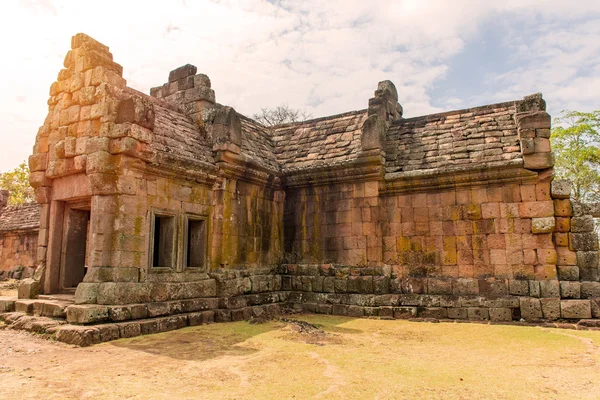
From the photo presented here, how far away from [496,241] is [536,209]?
990mm

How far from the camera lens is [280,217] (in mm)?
11141

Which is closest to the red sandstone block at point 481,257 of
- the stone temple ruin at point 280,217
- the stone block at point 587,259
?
the stone temple ruin at point 280,217

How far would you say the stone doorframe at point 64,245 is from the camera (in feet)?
26.8

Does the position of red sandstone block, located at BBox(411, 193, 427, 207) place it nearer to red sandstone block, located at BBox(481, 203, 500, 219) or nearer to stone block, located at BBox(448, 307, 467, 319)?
red sandstone block, located at BBox(481, 203, 500, 219)

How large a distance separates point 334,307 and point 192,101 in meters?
5.94

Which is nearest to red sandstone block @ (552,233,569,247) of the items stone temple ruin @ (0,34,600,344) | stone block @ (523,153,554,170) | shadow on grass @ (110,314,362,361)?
stone temple ruin @ (0,34,600,344)

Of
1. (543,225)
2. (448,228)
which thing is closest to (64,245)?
(448,228)

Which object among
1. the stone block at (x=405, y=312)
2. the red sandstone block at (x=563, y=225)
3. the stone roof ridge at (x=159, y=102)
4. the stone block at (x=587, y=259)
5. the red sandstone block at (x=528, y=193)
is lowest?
the stone block at (x=405, y=312)

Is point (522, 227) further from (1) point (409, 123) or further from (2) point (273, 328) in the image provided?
(2) point (273, 328)

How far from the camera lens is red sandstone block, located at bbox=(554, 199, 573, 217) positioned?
327 inches

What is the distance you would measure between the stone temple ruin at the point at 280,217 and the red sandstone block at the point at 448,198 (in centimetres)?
3

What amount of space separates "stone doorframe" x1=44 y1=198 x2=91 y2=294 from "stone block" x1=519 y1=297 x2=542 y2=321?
862 cm

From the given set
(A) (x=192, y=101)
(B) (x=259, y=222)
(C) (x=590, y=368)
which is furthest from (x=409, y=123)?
(C) (x=590, y=368)

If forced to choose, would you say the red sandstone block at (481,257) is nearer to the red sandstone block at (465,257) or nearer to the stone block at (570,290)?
Result: the red sandstone block at (465,257)
